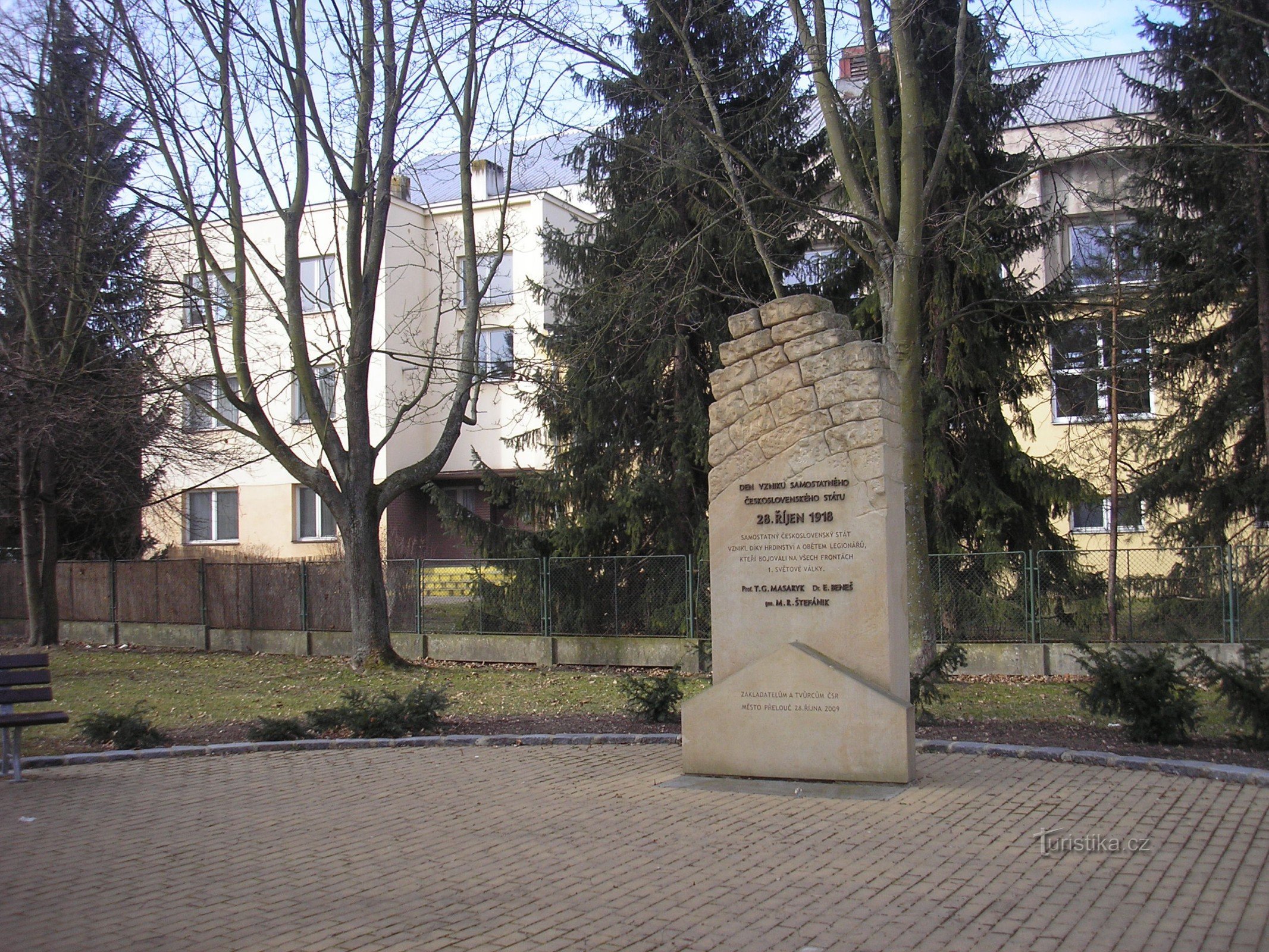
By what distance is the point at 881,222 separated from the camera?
47.1 ft

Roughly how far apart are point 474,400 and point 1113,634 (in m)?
11.4

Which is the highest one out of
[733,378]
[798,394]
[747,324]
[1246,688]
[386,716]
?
[747,324]

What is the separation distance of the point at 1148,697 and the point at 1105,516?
59.6ft

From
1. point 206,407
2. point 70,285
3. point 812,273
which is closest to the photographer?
point 70,285

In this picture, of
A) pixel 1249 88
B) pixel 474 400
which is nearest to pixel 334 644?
pixel 474 400

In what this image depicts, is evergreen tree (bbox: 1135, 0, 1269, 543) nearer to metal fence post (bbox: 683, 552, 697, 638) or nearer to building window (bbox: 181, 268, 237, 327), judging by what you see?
metal fence post (bbox: 683, 552, 697, 638)

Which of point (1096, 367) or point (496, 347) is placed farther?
point (496, 347)

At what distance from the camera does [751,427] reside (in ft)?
31.0

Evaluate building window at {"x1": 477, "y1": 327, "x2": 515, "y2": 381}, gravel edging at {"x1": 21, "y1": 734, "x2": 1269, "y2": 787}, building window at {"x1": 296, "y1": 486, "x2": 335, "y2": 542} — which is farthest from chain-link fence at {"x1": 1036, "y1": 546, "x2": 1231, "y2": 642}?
building window at {"x1": 296, "y1": 486, "x2": 335, "y2": 542}

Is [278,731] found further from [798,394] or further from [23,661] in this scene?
[798,394]

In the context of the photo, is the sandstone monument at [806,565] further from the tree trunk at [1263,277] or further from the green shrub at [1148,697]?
the tree trunk at [1263,277]

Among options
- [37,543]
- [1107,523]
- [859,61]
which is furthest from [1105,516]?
[37,543]

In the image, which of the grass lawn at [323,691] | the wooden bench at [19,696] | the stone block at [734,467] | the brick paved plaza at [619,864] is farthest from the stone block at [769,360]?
the wooden bench at [19,696]

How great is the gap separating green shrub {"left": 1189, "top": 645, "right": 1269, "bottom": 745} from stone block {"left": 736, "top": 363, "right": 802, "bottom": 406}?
437 centimetres
